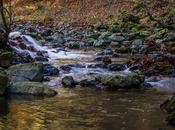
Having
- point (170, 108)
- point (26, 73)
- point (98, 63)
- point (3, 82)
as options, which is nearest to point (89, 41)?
point (98, 63)

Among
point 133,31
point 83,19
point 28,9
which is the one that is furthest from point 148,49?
point 28,9

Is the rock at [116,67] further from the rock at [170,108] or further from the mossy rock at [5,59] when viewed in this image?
the rock at [170,108]

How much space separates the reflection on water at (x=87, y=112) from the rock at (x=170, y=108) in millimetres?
145

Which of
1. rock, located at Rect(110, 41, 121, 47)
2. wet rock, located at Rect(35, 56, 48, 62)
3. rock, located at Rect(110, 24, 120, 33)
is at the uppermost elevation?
rock, located at Rect(110, 24, 120, 33)

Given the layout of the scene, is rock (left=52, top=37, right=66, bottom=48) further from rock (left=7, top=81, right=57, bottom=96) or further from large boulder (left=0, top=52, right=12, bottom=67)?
rock (left=7, top=81, right=57, bottom=96)

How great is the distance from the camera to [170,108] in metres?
11.4

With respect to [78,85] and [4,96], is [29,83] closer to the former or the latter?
[4,96]

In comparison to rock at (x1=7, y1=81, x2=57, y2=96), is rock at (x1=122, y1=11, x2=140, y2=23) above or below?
above

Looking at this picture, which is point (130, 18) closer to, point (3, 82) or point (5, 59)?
point (5, 59)

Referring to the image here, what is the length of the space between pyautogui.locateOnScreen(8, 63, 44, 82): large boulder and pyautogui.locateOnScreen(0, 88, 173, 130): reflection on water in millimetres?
1581

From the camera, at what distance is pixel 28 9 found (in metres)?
49.8

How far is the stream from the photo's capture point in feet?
34.0

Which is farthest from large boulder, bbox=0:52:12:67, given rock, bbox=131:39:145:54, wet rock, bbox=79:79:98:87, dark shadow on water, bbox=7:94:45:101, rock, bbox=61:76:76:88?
rock, bbox=131:39:145:54

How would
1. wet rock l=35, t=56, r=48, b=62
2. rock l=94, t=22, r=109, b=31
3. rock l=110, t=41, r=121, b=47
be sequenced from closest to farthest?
wet rock l=35, t=56, r=48, b=62, rock l=110, t=41, r=121, b=47, rock l=94, t=22, r=109, b=31
